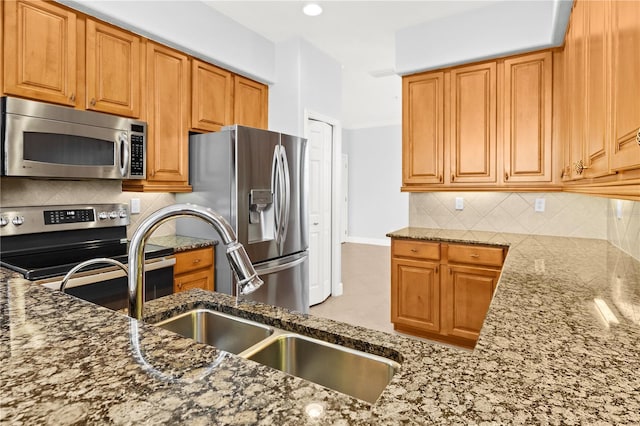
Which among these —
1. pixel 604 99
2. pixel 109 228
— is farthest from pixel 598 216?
pixel 109 228

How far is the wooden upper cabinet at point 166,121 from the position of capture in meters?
2.68

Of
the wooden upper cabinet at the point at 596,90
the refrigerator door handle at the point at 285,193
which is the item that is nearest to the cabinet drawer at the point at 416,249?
the refrigerator door handle at the point at 285,193

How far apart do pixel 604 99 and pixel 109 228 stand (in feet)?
9.35

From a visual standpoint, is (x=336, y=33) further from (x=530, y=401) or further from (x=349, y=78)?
(x=530, y=401)

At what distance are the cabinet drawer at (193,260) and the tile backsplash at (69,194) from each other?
566 millimetres

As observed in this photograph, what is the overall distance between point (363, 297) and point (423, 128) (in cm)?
201

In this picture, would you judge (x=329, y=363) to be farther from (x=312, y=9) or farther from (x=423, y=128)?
(x=312, y=9)

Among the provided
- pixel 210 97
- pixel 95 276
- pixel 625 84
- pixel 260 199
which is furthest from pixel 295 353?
pixel 210 97

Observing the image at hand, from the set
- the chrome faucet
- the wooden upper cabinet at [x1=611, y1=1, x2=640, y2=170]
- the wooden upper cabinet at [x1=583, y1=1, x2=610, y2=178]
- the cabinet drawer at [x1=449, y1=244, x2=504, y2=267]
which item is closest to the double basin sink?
the chrome faucet

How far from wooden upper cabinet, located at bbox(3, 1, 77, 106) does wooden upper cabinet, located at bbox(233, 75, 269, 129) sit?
4.52 ft

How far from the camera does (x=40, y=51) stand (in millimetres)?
2084

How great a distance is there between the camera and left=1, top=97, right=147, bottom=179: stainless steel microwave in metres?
1.92

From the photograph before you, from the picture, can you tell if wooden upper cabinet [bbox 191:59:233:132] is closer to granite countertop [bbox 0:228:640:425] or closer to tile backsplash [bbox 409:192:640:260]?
tile backsplash [bbox 409:192:640:260]

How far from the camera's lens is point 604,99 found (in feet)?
3.99
